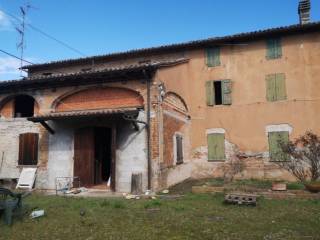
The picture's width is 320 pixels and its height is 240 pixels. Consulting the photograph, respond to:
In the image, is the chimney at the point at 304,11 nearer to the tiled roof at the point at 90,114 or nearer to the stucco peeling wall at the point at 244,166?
the stucco peeling wall at the point at 244,166

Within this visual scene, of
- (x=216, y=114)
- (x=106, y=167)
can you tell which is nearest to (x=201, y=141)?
(x=216, y=114)

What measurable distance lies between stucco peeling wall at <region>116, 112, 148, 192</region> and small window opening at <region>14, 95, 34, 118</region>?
547 cm

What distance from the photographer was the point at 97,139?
13.3 meters

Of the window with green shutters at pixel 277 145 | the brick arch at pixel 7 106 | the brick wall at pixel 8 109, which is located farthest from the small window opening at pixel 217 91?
the brick wall at pixel 8 109

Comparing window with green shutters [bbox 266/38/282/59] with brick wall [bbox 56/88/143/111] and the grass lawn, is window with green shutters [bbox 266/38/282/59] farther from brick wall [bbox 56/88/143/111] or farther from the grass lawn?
the grass lawn

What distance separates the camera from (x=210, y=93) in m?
15.9

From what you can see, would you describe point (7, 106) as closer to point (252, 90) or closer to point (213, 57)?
point (213, 57)

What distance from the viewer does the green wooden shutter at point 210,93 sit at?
1578cm

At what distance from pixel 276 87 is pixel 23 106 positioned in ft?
40.3

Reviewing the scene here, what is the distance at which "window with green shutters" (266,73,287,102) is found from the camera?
14.7m

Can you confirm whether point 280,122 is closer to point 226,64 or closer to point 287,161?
point 287,161

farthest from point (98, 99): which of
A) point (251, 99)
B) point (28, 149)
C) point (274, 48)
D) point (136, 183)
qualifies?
point (274, 48)

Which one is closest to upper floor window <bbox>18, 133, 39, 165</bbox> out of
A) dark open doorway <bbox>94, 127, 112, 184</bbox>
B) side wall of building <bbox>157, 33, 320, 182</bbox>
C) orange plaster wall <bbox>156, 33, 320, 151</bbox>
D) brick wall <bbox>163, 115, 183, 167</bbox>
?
dark open doorway <bbox>94, 127, 112, 184</bbox>

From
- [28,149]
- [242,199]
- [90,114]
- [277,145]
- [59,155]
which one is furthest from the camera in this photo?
[277,145]
